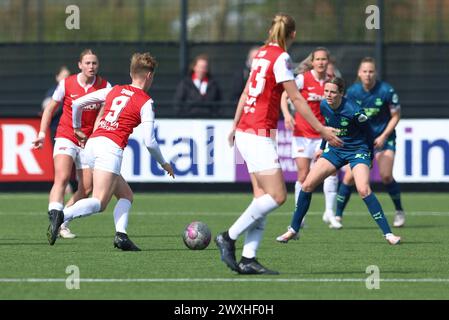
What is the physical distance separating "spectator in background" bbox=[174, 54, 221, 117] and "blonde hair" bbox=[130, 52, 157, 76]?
9.40 m

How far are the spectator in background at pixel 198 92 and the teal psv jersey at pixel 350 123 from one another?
7.81 meters

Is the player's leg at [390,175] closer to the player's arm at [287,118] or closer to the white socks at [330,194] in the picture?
the white socks at [330,194]

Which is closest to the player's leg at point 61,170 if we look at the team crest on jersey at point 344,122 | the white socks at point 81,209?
the white socks at point 81,209

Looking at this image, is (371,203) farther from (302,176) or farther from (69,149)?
(69,149)

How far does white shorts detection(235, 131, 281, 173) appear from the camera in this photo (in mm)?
9953

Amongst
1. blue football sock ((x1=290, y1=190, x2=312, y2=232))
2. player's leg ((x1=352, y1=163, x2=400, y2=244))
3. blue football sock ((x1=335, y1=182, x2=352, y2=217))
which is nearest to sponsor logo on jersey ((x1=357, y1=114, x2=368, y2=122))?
player's leg ((x1=352, y1=163, x2=400, y2=244))

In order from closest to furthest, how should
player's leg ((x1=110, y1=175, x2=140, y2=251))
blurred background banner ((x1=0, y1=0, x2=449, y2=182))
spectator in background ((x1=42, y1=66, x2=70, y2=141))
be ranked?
player's leg ((x1=110, y1=175, x2=140, y2=251)) → spectator in background ((x1=42, y1=66, x2=70, y2=141)) → blurred background banner ((x1=0, y1=0, x2=449, y2=182))

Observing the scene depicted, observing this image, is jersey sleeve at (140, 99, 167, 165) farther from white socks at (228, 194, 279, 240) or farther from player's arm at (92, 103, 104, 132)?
white socks at (228, 194, 279, 240)

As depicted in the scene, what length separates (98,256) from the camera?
38.5ft

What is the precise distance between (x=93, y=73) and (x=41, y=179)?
7546 mm

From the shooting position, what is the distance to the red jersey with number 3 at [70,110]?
13.4 m

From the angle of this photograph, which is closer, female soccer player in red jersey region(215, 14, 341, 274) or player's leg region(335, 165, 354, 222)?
female soccer player in red jersey region(215, 14, 341, 274)

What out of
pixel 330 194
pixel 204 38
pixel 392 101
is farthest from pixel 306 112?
pixel 204 38
